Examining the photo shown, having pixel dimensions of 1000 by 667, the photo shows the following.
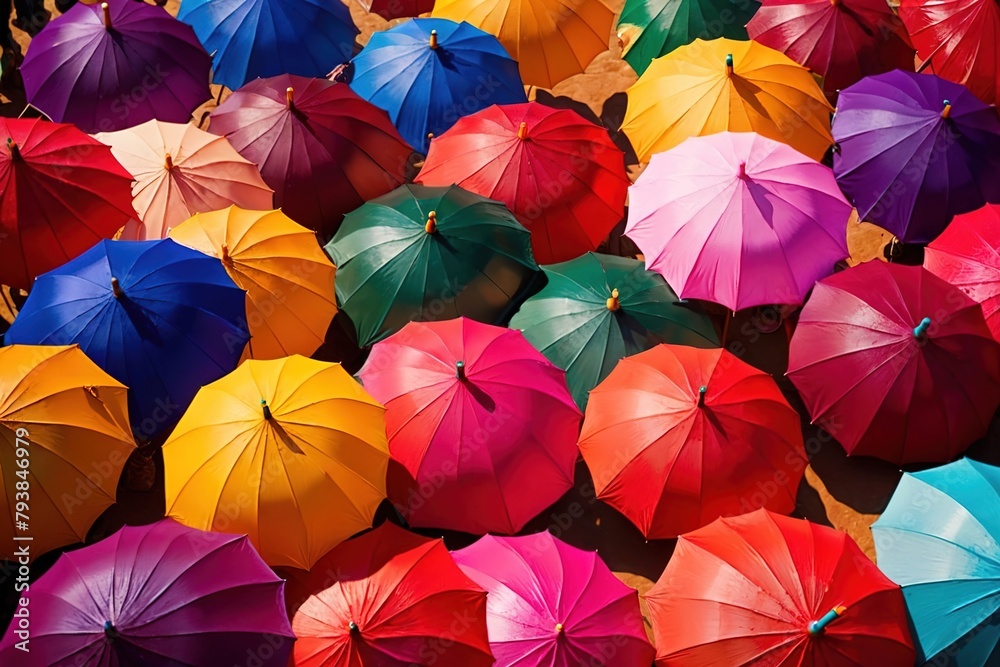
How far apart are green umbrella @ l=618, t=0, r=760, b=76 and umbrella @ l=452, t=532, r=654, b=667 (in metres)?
7.38

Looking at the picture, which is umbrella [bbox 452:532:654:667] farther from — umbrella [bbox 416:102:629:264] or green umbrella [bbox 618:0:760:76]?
green umbrella [bbox 618:0:760:76]

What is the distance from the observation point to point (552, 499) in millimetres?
9805

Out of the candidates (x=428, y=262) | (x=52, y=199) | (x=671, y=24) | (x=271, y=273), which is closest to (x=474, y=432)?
(x=428, y=262)

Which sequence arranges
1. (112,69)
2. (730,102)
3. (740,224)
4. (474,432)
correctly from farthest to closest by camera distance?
(730,102)
(112,69)
(740,224)
(474,432)

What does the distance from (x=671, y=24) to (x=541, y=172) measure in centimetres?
355

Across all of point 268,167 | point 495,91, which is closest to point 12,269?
point 268,167

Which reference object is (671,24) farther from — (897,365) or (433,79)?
(897,365)

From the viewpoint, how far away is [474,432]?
368 inches

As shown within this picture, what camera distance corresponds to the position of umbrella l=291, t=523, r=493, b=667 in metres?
7.89

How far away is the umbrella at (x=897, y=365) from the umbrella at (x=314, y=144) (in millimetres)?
5046

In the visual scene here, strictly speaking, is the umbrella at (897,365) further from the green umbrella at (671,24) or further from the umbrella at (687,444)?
the green umbrella at (671,24)

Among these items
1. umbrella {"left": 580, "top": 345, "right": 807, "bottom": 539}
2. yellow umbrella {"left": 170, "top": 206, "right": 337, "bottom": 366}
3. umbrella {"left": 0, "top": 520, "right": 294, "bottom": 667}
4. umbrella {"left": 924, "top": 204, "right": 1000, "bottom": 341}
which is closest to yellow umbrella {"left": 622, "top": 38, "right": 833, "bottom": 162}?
umbrella {"left": 924, "top": 204, "right": 1000, "bottom": 341}

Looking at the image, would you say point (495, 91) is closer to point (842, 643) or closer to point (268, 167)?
point (268, 167)

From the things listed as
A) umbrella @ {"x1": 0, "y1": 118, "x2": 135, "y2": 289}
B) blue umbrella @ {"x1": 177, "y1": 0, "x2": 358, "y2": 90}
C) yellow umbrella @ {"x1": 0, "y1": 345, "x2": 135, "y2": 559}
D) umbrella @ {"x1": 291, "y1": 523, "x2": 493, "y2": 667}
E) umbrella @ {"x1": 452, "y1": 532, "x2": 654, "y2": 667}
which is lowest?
umbrella @ {"x1": 452, "y1": 532, "x2": 654, "y2": 667}
